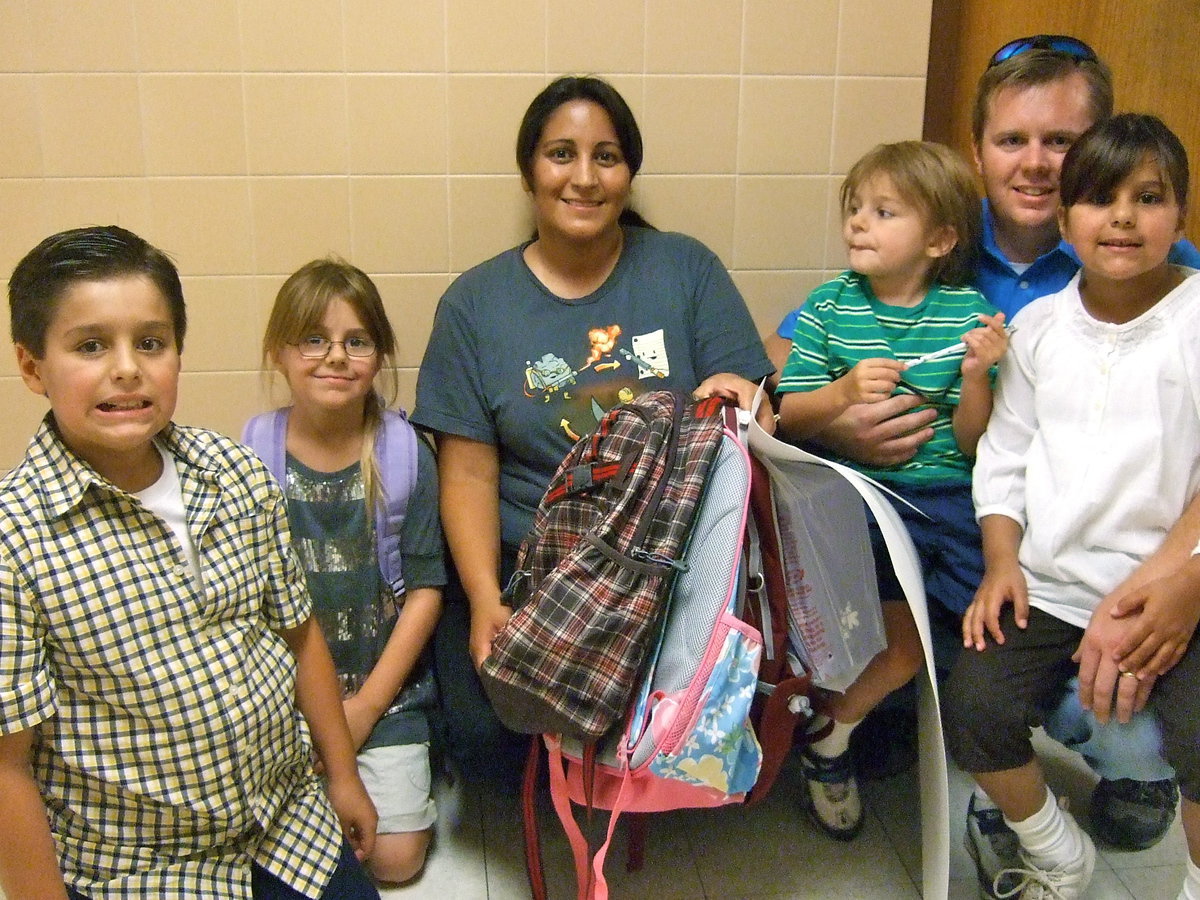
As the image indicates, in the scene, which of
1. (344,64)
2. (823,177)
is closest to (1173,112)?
(823,177)

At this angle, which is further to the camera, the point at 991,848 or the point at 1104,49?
the point at 1104,49

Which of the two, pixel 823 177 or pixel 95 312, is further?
pixel 823 177

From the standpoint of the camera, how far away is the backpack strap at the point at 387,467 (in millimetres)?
1693

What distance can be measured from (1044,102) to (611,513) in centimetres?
96

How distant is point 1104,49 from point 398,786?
1846mm

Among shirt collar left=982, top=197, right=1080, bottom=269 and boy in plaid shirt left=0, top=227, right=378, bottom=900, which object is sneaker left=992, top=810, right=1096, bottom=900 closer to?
shirt collar left=982, top=197, right=1080, bottom=269

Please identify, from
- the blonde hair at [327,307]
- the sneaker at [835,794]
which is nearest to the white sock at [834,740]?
the sneaker at [835,794]

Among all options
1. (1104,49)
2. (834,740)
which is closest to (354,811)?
(834,740)

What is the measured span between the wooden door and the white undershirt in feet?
5.56

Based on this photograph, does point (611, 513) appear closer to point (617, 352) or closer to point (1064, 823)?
point (617, 352)

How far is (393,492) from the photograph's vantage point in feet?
5.62

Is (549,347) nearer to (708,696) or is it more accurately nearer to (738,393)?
(738,393)

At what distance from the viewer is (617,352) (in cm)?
178

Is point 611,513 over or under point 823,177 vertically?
under
